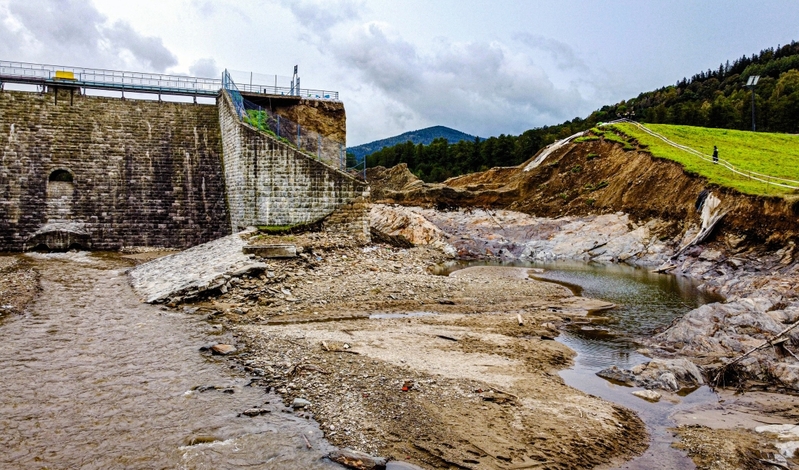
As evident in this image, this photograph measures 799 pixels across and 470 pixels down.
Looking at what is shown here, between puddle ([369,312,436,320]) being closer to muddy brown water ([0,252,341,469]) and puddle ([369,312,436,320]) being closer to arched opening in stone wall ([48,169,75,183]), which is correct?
muddy brown water ([0,252,341,469])

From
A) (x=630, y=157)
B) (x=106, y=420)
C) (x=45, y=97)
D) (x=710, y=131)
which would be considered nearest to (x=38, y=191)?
(x=45, y=97)

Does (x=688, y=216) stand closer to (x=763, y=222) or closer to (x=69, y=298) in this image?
(x=763, y=222)

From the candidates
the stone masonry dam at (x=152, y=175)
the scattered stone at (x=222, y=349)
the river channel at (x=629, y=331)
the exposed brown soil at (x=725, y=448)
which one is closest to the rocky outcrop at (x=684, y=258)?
the river channel at (x=629, y=331)

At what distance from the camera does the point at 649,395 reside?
841 centimetres

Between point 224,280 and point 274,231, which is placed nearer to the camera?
point 224,280

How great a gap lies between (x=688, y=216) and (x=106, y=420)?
2957 centimetres

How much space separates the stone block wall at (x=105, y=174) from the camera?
82.0 feet

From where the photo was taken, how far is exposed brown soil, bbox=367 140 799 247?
75.5 feet

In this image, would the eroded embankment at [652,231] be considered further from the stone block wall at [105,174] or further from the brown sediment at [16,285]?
the brown sediment at [16,285]

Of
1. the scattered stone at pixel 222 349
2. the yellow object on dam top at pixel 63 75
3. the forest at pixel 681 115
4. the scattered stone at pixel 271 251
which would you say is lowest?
the scattered stone at pixel 222 349

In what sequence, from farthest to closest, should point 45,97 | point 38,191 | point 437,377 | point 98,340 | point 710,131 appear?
1. point 710,131
2. point 45,97
3. point 38,191
4. point 98,340
5. point 437,377

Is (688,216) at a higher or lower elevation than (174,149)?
lower

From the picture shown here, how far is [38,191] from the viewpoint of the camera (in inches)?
994

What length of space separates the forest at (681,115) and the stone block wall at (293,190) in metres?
46.6
